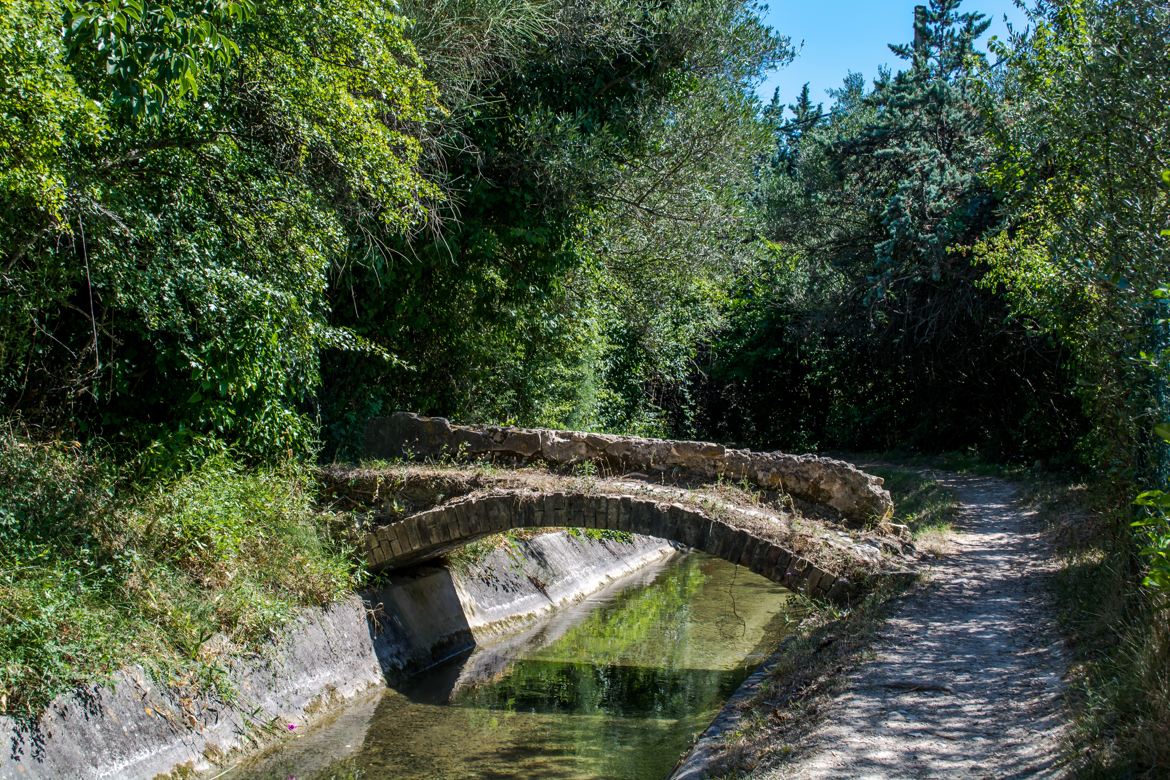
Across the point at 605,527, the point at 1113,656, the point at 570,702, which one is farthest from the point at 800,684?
the point at 570,702

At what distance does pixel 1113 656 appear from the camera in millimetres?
6684

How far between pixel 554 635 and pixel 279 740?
520 centimetres

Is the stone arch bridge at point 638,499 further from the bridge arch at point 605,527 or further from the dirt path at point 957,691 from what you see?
the dirt path at point 957,691

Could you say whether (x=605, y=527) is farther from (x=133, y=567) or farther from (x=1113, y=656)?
(x=1113, y=656)

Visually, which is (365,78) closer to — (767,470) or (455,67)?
(455,67)

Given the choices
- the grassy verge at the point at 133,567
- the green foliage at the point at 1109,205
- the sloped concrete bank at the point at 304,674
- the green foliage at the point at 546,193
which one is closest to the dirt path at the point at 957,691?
the green foliage at the point at 1109,205

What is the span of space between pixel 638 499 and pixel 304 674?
146 inches

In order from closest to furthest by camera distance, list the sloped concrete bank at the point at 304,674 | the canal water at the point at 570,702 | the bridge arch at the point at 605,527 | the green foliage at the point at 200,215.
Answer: the sloped concrete bank at the point at 304,674, the green foliage at the point at 200,215, the canal water at the point at 570,702, the bridge arch at the point at 605,527

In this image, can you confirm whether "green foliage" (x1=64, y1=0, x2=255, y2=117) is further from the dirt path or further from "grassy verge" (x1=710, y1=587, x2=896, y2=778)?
the dirt path

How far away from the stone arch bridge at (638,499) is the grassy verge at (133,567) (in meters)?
1.23

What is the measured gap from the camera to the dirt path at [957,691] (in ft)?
19.3

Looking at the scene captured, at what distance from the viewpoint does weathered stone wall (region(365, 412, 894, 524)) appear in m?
11.2

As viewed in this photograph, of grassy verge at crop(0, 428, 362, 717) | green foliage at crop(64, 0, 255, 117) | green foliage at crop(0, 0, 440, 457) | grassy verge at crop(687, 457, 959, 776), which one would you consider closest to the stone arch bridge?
grassy verge at crop(687, 457, 959, 776)

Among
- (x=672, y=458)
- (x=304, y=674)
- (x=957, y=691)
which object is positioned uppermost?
(x=672, y=458)
